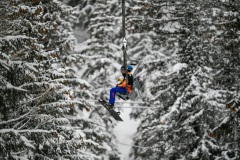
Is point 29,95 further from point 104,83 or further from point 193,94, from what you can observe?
point 104,83

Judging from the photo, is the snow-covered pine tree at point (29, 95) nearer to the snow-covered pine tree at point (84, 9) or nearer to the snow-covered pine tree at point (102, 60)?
the snow-covered pine tree at point (102, 60)

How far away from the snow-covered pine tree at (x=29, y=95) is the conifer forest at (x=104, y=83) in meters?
0.03

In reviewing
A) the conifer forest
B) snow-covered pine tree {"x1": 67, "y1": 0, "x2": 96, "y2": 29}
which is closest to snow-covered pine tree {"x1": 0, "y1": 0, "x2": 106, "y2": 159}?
the conifer forest

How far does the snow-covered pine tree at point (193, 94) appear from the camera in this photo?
13.0m

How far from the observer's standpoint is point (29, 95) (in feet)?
32.7

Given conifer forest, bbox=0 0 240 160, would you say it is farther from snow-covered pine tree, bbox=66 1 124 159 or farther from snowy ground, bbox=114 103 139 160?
snowy ground, bbox=114 103 139 160

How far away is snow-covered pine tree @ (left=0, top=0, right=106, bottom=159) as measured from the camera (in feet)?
28.5

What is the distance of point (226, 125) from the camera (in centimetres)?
1186

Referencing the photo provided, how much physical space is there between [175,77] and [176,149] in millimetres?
3442

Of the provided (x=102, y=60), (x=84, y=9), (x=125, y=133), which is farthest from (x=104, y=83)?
(x=125, y=133)

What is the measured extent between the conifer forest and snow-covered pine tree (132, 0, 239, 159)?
0.15ft

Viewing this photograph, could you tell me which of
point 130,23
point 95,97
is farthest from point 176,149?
point 130,23

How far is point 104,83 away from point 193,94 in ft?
20.5

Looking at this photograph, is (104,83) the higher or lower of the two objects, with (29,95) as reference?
lower
